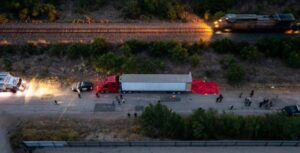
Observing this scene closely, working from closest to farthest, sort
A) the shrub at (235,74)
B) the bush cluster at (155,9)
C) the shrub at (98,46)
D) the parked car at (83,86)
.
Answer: the parked car at (83,86), the shrub at (235,74), the shrub at (98,46), the bush cluster at (155,9)

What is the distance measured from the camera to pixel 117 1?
5934cm

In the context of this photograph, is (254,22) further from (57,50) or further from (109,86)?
(57,50)

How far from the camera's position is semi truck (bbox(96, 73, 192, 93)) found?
44547 mm

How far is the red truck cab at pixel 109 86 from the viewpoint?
44.9 metres

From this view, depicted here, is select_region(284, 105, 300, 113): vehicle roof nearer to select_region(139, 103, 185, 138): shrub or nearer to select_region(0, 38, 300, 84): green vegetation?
select_region(0, 38, 300, 84): green vegetation

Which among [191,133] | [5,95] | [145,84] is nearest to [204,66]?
[145,84]

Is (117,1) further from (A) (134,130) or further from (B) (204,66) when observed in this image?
(A) (134,130)

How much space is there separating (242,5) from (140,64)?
20376mm

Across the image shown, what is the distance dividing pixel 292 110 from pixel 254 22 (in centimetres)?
1478

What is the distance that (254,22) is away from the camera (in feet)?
173

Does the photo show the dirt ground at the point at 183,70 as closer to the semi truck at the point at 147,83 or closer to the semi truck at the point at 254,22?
the semi truck at the point at 147,83

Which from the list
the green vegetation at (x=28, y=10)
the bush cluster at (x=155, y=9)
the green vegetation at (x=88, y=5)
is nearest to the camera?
the green vegetation at (x=28, y=10)

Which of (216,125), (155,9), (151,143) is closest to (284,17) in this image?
(155,9)

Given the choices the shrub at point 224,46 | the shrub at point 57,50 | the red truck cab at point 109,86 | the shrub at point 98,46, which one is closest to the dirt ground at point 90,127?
the red truck cab at point 109,86
